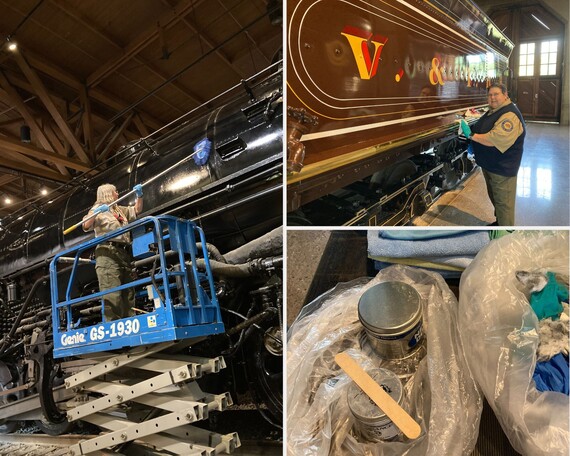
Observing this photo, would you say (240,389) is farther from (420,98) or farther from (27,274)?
(27,274)

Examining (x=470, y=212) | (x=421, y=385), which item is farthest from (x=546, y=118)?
(x=421, y=385)

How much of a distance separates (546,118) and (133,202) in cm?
200

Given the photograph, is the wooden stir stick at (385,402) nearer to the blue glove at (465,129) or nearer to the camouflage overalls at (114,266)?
the blue glove at (465,129)

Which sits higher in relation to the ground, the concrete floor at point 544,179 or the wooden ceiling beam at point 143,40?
the wooden ceiling beam at point 143,40

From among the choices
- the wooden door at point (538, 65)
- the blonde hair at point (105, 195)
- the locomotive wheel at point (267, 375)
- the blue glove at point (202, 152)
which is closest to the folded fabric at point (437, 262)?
the wooden door at point (538, 65)

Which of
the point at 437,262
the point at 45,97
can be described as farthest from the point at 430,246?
the point at 45,97

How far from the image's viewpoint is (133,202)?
2211 mm

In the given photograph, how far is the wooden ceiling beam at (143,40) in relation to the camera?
8.68ft

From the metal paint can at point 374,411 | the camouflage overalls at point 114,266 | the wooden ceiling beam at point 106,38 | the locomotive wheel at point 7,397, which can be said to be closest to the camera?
the metal paint can at point 374,411

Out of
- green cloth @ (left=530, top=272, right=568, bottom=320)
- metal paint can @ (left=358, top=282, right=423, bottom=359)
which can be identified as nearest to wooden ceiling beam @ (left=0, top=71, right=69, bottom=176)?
metal paint can @ (left=358, top=282, right=423, bottom=359)

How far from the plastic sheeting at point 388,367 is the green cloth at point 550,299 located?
187 millimetres

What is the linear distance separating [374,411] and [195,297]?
3.72 feet

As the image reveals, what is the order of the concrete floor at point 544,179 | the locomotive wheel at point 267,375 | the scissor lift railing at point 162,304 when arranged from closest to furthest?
1. the concrete floor at point 544,179
2. the scissor lift railing at point 162,304
3. the locomotive wheel at point 267,375

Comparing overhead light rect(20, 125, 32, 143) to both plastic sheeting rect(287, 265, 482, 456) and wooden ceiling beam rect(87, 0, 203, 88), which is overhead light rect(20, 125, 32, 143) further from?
plastic sheeting rect(287, 265, 482, 456)
